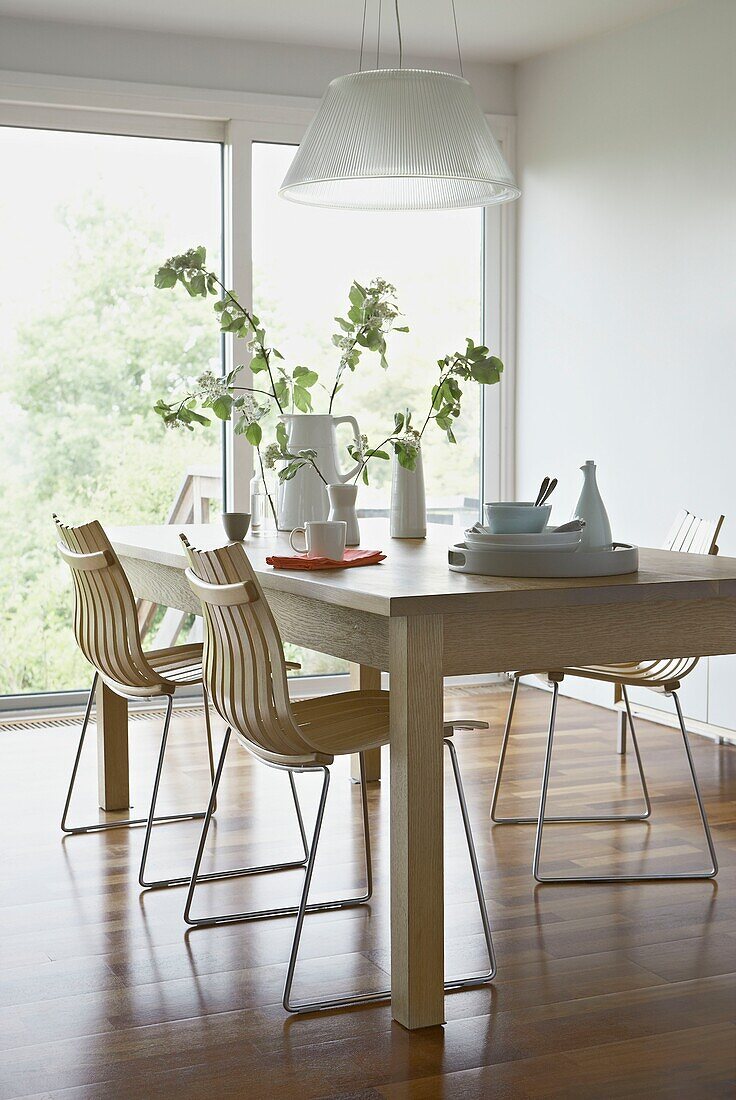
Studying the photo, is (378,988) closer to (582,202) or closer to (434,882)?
(434,882)

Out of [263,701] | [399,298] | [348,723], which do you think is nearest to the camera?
[263,701]

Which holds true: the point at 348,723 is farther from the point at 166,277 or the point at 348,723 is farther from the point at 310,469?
the point at 166,277

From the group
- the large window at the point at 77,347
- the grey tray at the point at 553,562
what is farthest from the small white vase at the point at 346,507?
the large window at the point at 77,347

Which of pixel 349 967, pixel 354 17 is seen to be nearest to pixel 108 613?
Answer: pixel 349 967

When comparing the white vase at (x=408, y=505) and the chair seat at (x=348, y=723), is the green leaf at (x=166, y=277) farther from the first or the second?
the chair seat at (x=348, y=723)

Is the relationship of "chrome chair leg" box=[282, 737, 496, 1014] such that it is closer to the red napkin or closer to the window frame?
the red napkin

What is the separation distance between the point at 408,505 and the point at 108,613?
0.85 meters

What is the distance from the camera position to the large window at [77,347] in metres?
5.10

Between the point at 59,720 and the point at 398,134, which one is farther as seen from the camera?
the point at 59,720

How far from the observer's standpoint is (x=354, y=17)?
4988 millimetres

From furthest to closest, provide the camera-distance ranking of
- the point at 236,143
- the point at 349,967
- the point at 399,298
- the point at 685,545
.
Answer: the point at 399,298 < the point at 236,143 < the point at 685,545 < the point at 349,967

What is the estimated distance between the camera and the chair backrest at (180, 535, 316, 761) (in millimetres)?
2439

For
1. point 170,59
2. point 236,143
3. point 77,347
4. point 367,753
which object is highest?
point 170,59

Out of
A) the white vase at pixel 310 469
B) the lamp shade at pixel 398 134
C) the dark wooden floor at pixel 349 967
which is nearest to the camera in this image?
the dark wooden floor at pixel 349 967
